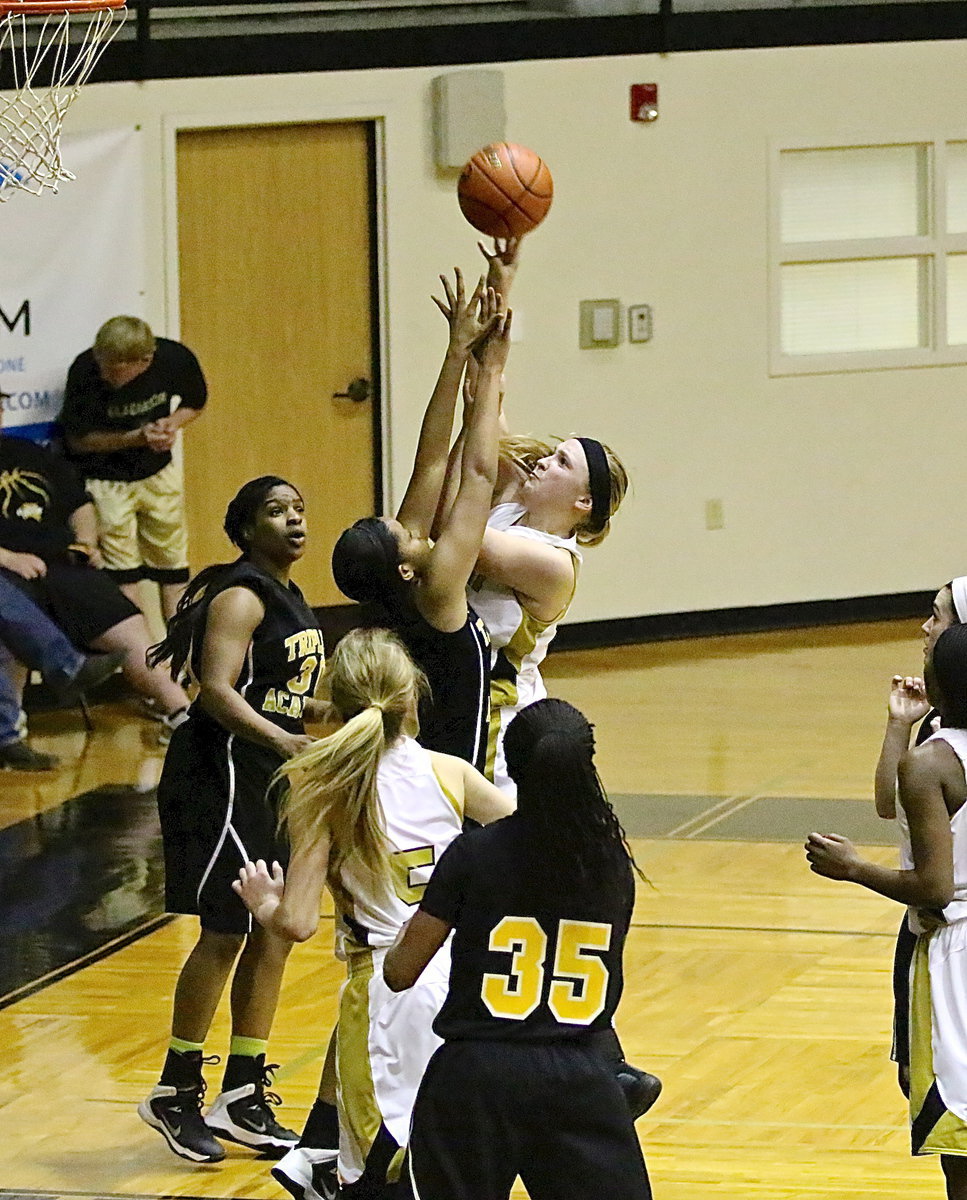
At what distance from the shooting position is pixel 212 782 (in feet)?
15.9

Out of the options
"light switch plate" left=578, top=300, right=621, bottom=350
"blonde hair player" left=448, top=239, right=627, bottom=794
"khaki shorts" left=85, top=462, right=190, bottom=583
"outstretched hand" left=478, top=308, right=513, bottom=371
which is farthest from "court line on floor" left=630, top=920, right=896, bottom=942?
"light switch plate" left=578, top=300, right=621, bottom=350

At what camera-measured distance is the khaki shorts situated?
32.3 feet

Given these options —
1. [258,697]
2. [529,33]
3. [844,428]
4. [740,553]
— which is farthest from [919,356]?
[258,697]

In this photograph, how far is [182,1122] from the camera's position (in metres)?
4.78

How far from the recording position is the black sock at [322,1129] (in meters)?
4.23

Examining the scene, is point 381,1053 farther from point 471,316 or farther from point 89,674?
point 89,674

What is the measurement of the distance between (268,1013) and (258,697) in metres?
0.68

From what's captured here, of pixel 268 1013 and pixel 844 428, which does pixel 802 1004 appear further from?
pixel 844 428

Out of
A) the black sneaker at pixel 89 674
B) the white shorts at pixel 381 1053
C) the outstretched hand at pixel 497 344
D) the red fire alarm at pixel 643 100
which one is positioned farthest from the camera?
the red fire alarm at pixel 643 100

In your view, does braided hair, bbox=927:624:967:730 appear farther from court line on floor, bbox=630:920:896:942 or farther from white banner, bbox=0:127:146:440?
white banner, bbox=0:127:146:440

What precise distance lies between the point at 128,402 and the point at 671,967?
4.60 m

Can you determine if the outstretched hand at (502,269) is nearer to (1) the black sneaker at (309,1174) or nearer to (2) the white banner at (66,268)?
(1) the black sneaker at (309,1174)

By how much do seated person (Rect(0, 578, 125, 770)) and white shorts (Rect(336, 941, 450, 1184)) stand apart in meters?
5.10

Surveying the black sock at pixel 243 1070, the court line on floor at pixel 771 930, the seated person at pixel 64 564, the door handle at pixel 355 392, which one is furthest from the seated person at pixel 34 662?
the black sock at pixel 243 1070
